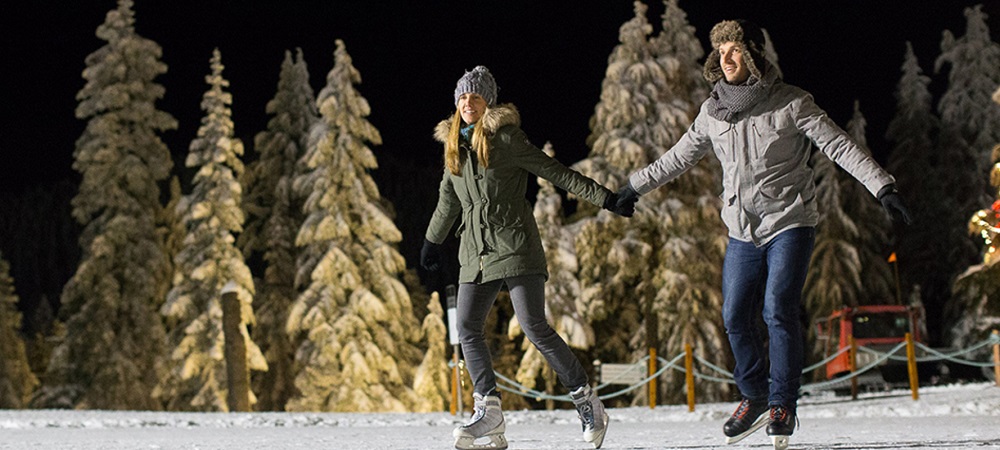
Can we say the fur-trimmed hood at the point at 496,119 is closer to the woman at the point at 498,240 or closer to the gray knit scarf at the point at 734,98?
the woman at the point at 498,240

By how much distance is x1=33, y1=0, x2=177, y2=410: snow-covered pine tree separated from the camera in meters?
32.1

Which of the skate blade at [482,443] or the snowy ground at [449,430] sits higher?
the skate blade at [482,443]

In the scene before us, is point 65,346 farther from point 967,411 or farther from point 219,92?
point 967,411

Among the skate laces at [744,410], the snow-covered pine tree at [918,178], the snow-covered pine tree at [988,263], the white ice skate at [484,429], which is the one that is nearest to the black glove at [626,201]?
the skate laces at [744,410]

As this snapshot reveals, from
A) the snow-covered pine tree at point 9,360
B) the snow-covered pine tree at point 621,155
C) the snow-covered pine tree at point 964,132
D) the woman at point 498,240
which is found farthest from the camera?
the snow-covered pine tree at point 964,132

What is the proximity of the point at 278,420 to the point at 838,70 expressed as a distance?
163ft

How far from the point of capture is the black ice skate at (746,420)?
6254 millimetres

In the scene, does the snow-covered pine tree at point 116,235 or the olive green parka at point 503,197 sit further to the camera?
the snow-covered pine tree at point 116,235

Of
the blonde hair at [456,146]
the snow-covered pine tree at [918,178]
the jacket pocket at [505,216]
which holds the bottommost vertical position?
the jacket pocket at [505,216]

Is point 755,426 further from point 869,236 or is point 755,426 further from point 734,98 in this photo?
point 869,236

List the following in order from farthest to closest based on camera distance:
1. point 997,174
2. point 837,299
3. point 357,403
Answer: point 837,299 < point 357,403 < point 997,174

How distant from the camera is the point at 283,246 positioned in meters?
36.3

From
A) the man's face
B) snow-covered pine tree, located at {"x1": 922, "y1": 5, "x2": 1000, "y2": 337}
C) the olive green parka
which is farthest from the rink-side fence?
snow-covered pine tree, located at {"x1": 922, "y1": 5, "x2": 1000, "y2": 337}

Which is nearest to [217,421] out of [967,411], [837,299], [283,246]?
[967,411]
